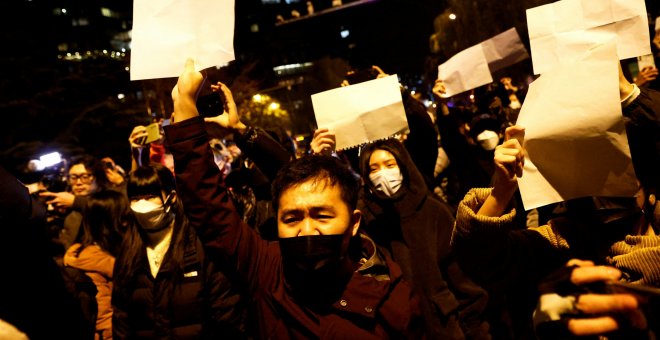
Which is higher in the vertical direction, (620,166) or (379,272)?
(620,166)

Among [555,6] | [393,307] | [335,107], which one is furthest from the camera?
[335,107]

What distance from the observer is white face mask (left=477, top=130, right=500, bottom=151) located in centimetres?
428

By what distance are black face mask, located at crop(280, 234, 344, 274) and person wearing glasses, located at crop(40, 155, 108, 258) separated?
332cm

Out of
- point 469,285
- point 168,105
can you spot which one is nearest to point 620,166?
point 469,285

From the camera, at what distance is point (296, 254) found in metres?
1.73

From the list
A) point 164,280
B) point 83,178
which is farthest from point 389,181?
point 83,178

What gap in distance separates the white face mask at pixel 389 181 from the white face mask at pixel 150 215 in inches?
66.3

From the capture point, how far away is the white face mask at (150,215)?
3052mm

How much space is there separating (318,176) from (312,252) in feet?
1.45

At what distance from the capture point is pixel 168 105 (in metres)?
18.7

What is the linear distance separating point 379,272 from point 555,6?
208 cm

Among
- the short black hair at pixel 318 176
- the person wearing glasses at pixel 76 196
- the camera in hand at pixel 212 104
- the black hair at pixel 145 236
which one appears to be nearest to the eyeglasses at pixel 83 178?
the person wearing glasses at pixel 76 196

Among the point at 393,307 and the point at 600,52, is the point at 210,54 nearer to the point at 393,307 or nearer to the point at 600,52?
the point at 393,307

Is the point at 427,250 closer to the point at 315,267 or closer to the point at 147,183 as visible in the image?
the point at 315,267
